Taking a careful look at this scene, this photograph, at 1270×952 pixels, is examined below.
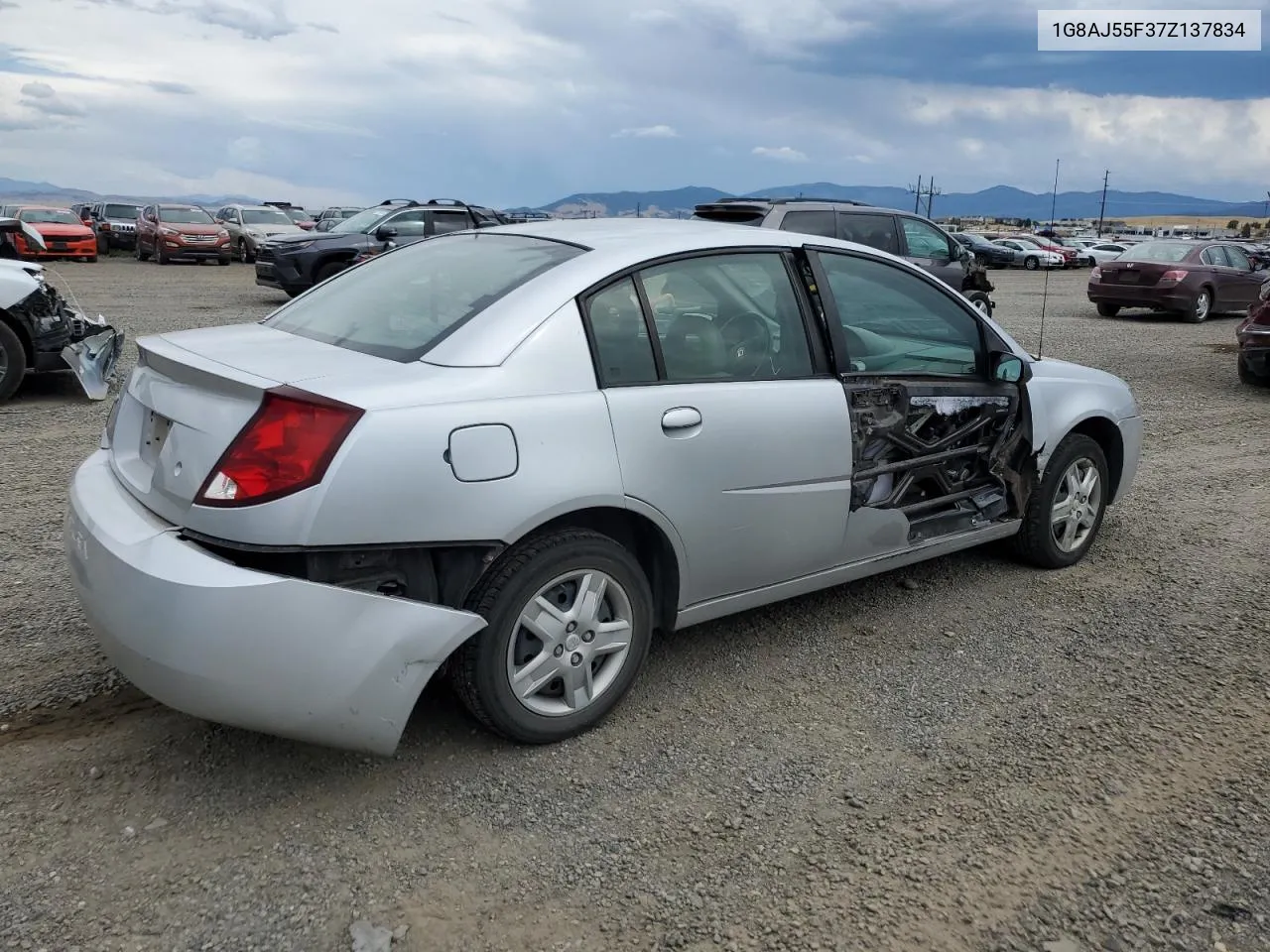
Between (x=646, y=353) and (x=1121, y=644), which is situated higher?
(x=646, y=353)

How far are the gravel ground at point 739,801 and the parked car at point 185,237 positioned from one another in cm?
2504

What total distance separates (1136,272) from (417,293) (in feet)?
60.5

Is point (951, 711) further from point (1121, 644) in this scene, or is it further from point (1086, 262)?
point (1086, 262)

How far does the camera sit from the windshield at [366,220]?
1747 centimetres

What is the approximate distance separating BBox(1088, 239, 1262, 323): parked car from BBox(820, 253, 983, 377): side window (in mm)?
16326

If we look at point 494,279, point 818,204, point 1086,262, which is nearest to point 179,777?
point 494,279

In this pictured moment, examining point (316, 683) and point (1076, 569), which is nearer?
point (316, 683)

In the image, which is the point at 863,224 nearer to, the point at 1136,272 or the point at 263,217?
the point at 1136,272

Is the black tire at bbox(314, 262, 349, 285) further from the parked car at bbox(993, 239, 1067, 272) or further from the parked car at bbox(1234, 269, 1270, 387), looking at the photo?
the parked car at bbox(993, 239, 1067, 272)

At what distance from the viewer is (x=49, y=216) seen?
28359 mm

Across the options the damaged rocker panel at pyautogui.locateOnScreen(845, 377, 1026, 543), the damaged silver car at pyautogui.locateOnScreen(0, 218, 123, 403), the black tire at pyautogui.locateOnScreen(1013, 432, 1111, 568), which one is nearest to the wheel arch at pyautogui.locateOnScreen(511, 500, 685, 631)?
the damaged rocker panel at pyautogui.locateOnScreen(845, 377, 1026, 543)

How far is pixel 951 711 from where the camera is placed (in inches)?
144

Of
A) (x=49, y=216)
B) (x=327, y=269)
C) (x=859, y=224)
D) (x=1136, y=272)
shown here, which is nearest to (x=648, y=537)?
A: (x=859, y=224)

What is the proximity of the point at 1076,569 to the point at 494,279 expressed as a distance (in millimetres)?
3289
